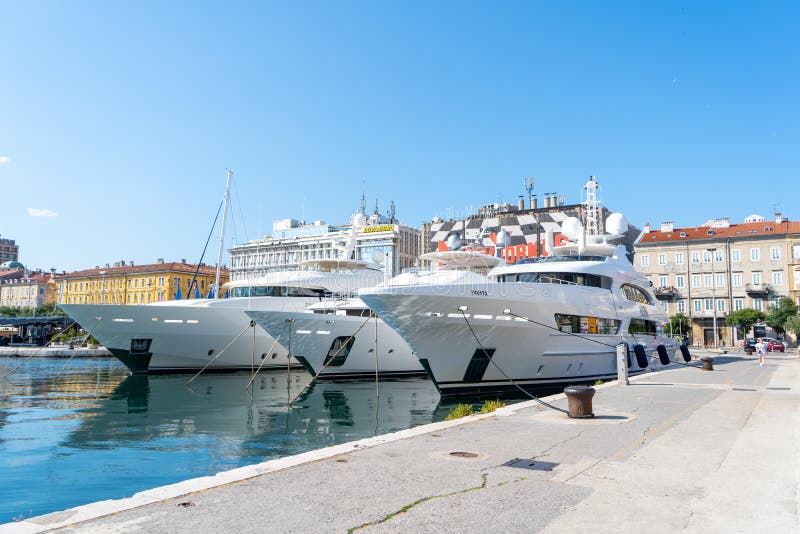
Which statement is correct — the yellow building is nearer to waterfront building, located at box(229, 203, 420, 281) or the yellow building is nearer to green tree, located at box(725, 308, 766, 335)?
waterfront building, located at box(229, 203, 420, 281)

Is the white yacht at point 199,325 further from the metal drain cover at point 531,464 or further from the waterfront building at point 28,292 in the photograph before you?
the waterfront building at point 28,292

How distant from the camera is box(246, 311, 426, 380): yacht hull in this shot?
24839 millimetres

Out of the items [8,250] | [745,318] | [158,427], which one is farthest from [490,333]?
[8,250]

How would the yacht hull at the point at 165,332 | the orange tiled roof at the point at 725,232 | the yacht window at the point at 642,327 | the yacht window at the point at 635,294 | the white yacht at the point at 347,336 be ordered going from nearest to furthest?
1. the white yacht at the point at 347,336
2. the yacht window at the point at 635,294
3. the yacht window at the point at 642,327
4. the yacht hull at the point at 165,332
5. the orange tiled roof at the point at 725,232

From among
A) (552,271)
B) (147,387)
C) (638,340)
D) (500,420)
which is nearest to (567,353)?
(552,271)

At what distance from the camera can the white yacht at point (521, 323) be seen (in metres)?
18.1

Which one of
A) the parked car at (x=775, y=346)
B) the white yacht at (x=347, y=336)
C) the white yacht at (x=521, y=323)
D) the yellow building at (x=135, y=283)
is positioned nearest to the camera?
the white yacht at (x=521, y=323)

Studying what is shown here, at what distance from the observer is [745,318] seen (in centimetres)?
5516

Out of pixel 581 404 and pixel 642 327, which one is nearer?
pixel 581 404

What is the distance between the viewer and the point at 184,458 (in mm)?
10977

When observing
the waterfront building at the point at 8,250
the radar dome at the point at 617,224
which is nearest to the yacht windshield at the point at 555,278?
the radar dome at the point at 617,224

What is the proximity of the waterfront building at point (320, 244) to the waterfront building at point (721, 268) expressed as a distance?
30.4m

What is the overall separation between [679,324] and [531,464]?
58.1m

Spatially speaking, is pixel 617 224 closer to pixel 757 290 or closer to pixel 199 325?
pixel 199 325
